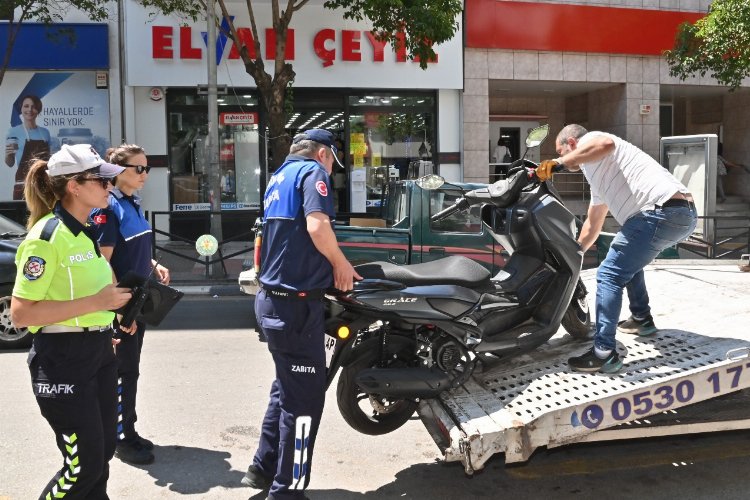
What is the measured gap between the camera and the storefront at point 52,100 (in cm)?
1542

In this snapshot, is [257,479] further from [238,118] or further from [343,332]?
[238,118]

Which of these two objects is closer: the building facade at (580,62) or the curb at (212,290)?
the curb at (212,290)

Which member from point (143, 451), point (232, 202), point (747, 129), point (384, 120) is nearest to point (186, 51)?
point (232, 202)

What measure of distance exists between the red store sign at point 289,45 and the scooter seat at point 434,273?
11433mm

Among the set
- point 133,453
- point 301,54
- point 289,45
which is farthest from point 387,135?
point 133,453

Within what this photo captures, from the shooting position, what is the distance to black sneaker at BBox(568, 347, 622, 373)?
13.7 ft

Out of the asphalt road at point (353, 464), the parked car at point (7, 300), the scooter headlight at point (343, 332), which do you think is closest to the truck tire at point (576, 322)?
the asphalt road at point (353, 464)

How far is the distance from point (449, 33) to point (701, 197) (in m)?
5.70

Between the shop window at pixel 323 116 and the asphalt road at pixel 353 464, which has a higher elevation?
the shop window at pixel 323 116

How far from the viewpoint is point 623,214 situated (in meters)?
4.68

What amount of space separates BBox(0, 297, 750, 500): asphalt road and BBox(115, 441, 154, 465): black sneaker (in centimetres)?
6

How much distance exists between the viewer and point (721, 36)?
13164 mm

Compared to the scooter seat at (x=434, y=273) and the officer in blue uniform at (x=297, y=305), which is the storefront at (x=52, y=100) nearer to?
the scooter seat at (x=434, y=273)

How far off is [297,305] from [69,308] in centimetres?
110
